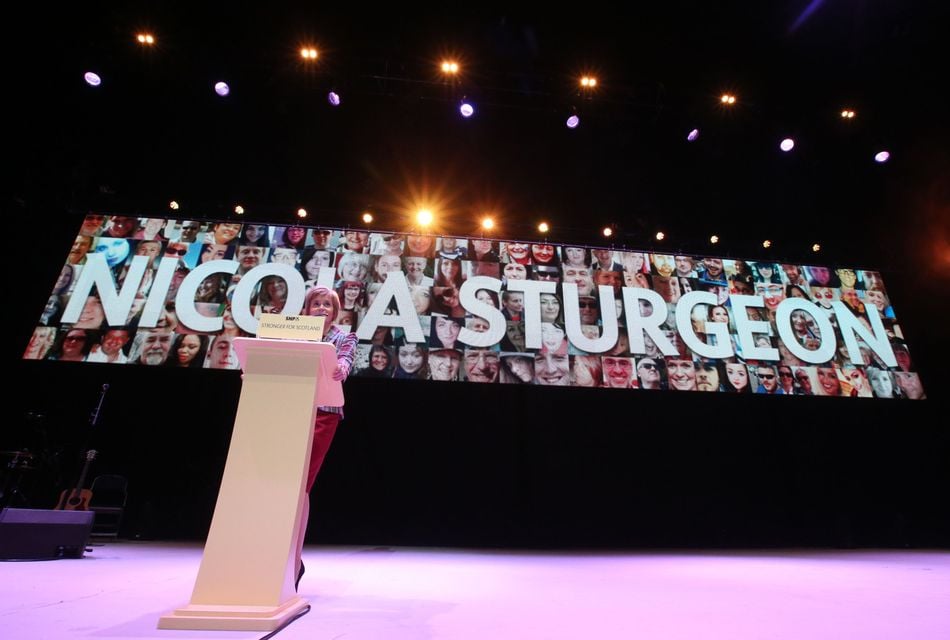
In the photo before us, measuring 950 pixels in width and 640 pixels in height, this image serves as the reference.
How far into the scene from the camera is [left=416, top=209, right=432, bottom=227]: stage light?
5.38 metres

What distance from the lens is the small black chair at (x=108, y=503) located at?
424cm

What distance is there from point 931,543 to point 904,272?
3234mm

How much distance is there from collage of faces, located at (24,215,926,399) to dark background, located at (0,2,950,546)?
0.46m

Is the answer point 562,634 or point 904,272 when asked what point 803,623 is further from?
point 904,272

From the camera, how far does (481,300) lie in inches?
189

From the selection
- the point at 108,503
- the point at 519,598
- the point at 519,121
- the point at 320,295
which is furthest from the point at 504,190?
the point at 108,503

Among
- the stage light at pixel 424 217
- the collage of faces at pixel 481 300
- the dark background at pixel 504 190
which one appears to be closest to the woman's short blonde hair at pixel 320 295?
the collage of faces at pixel 481 300

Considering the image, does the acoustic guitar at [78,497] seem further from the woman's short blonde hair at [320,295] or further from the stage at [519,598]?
the woman's short blonde hair at [320,295]

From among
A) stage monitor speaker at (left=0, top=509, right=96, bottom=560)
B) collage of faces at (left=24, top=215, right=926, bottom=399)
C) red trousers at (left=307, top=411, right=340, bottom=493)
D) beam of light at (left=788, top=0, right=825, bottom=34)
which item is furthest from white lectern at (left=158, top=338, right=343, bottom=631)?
beam of light at (left=788, top=0, right=825, bottom=34)

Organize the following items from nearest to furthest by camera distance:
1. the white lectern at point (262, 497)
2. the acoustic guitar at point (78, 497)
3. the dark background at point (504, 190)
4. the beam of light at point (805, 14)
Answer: the white lectern at point (262, 497)
the beam of light at point (805, 14)
the acoustic guitar at point (78, 497)
the dark background at point (504, 190)

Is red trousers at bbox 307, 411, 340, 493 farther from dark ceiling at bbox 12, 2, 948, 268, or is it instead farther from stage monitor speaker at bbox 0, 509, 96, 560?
dark ceiling at bbox 12, 2, 948, 268

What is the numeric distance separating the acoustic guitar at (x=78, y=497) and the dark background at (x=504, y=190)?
337mm

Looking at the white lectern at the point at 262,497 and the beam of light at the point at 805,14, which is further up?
the beam of light at the point at 805,14

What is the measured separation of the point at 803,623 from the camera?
1.65 metres
